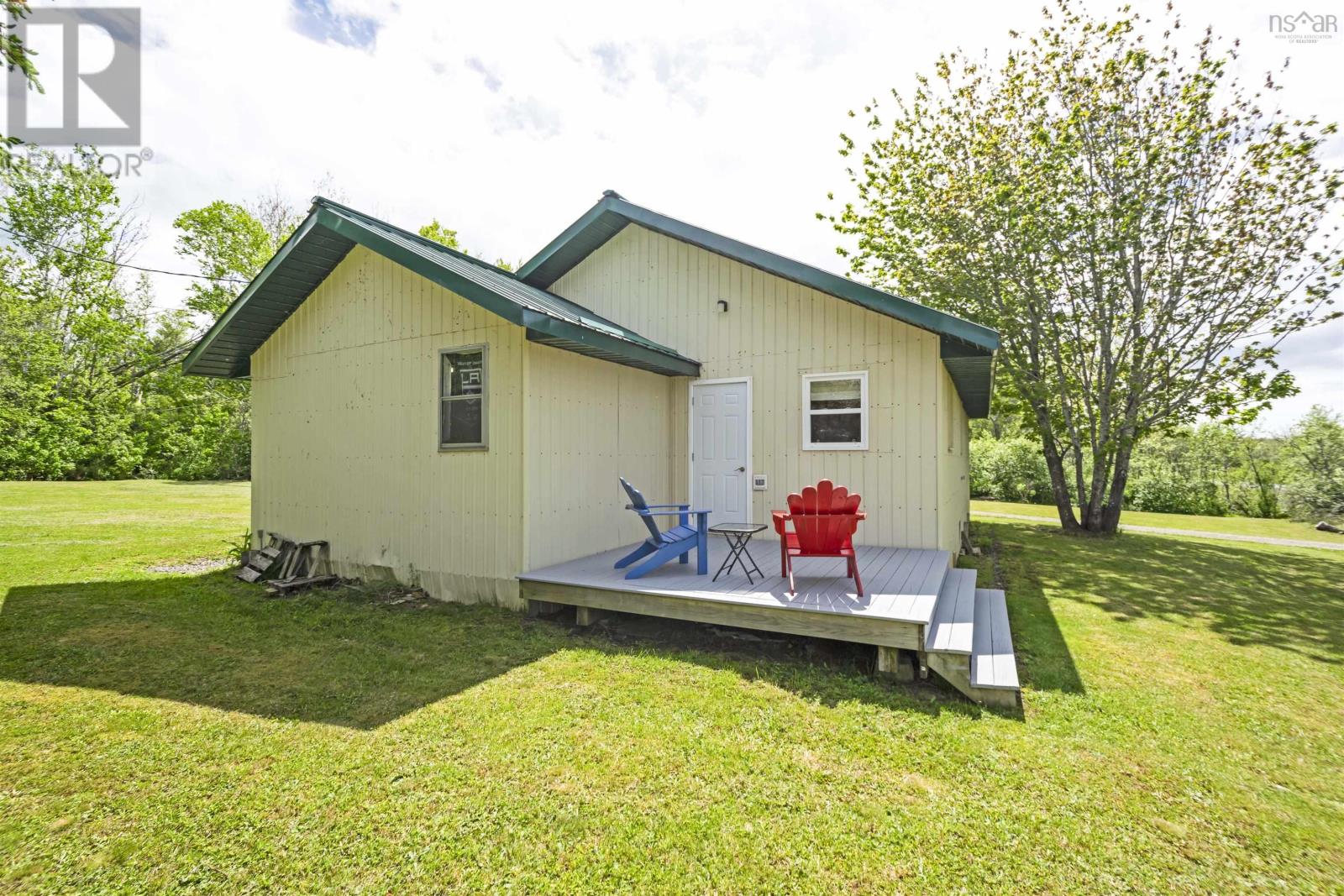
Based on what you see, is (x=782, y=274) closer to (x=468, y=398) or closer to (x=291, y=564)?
(x=468, y=398)

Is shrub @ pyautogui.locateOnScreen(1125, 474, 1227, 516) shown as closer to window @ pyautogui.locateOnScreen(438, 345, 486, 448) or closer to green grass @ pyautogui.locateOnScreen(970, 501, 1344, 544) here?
green grass @ pyautogui.locateOnScreen(970, 501, 1344, 544)

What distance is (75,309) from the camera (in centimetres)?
1991

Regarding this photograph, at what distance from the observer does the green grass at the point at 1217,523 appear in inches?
493

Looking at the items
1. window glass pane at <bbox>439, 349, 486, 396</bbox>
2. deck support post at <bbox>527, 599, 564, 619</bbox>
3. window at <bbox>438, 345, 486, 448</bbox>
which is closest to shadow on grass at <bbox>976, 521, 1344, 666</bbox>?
deck support post at <bbox>527, 599, 564, 619</bbox>

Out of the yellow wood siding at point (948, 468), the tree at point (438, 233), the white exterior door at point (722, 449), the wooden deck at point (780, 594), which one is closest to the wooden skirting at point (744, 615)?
the wooden deck at point (780, 594)

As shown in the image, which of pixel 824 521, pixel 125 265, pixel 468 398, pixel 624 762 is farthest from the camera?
pixel 125 265

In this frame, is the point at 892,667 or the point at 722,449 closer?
the point at 892,667

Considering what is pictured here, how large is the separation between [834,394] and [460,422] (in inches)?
170

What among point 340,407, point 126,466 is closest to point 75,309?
point 126,466

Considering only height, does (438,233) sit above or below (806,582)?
above

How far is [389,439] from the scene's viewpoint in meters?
6.42

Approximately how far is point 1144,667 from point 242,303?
9801mm

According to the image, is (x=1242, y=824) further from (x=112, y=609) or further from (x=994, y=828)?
(x=112, y=609)

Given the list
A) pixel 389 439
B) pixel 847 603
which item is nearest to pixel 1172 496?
pixel 847 603
